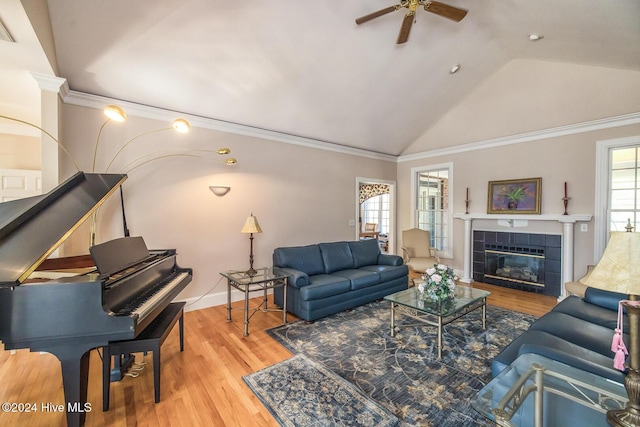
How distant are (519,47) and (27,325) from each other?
5.79 metres

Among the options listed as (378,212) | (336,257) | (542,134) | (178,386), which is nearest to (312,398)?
(178,386)

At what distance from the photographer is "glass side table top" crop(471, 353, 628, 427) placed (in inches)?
50.7

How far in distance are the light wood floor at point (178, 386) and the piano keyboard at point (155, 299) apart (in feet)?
2.33

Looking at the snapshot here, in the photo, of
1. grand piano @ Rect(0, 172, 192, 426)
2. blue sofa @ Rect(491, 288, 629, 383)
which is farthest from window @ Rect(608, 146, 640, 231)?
grand piano @ Rect(0, 172, 192, 426)

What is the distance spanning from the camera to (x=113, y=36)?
102 inches

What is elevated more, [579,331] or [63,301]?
[63,301]

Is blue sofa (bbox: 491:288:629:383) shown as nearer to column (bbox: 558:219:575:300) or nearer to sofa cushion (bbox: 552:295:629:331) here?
sofa cushion (bbox: 552:295:629:331)

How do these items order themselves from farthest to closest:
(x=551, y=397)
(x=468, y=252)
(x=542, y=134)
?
(x=468, y=252)
(x=542, y=134)
(x=551, y=397)

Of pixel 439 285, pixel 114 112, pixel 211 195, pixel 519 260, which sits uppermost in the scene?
pixel 114 112

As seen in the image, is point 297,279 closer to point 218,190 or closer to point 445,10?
point 218,190

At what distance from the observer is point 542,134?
14.9 ft

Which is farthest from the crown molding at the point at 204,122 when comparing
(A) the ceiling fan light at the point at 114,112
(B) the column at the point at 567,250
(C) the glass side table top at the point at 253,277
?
(B) the column at the point at 567,250

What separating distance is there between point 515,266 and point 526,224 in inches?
30.9

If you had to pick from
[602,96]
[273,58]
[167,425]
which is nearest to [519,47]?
[602,96]
